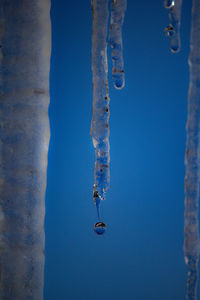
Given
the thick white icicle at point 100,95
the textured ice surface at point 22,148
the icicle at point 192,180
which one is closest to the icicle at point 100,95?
the thick white icicle at point 100,95

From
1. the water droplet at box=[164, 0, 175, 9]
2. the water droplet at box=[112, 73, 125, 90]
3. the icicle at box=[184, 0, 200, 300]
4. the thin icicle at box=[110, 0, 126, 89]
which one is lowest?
the icicle at box=[184, 0, 200, 300]

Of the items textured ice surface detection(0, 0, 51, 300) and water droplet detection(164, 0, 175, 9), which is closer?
textured ice surface detection(0, 0, 51, 300)

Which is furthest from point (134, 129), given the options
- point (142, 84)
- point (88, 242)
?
point (88, 242)

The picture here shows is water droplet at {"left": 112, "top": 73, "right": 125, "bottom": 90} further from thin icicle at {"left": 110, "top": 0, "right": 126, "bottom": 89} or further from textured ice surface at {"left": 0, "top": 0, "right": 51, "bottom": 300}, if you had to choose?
textured ice surface at {"left": 0, "top": 0, "right": 51, "bottom": 300}

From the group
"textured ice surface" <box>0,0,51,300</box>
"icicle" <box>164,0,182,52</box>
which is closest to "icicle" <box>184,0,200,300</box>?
"icicle" <box>164,0,182,52</box>

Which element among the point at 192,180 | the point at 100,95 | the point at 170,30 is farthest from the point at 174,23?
the point at 192,180
